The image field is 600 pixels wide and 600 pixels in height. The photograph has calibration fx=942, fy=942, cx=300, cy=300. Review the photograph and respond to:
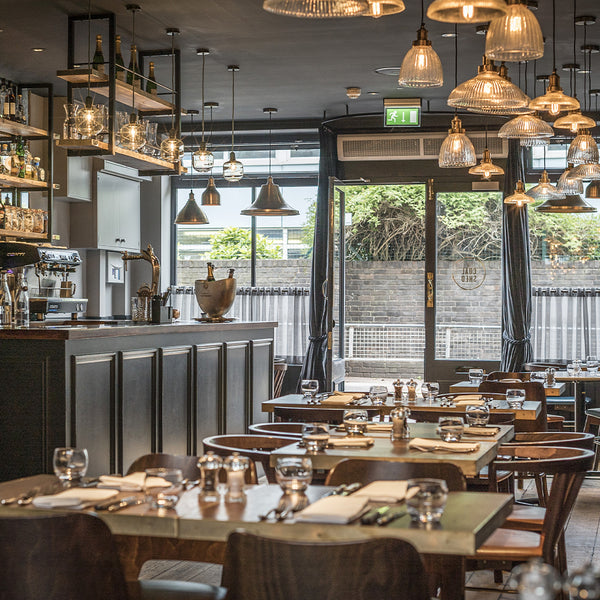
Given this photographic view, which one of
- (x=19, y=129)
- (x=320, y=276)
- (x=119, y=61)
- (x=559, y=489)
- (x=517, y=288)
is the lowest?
(x=559, y=489)

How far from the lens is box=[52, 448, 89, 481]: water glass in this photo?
2.85 metres

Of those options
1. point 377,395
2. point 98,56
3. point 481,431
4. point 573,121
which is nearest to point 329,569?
point 481,431

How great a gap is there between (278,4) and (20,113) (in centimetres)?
601

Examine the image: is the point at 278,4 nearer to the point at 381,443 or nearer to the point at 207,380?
the point at 381,443

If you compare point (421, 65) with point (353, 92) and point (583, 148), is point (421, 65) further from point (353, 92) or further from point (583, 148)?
point (353, 92)

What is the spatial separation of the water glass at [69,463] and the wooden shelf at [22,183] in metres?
5.61

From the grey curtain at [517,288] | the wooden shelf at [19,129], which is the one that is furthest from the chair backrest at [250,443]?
the grey curtain at [517,288]

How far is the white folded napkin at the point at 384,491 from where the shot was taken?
8.61 ft

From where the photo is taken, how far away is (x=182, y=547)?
2.95 metres

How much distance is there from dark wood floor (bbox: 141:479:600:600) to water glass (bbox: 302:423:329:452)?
48.5 inches

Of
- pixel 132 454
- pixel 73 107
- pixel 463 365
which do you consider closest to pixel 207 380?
pixel 132 454

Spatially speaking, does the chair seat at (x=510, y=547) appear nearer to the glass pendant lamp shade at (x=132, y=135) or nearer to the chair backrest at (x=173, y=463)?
the chair backrest at (x=173, y=463)

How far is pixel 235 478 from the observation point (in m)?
2.78

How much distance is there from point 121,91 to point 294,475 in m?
4.75
